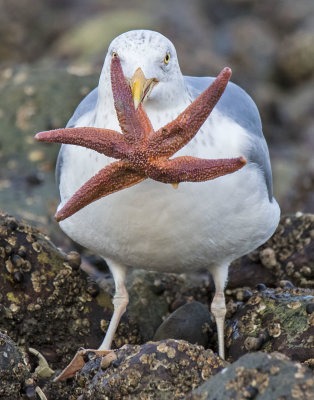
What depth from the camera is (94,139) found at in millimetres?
3947

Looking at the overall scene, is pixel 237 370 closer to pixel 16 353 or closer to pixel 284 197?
pixel 16 353

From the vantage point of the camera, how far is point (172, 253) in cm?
490

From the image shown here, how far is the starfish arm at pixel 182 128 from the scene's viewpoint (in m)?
3.91

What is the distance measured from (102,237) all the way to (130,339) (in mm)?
893

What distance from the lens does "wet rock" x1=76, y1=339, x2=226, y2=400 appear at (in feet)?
12.6

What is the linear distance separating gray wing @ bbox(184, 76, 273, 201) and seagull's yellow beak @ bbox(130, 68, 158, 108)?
51 centimetres

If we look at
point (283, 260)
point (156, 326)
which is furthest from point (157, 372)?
point (283, 260)

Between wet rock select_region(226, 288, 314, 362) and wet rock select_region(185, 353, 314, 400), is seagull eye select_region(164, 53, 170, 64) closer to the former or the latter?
wet rock select_region(226, 288, 314, 362)

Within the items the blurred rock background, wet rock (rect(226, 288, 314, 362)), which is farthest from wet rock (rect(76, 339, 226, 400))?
the blurred rock background

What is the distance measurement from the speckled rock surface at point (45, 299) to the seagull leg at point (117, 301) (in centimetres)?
13

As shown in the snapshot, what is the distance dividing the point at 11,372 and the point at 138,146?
4.28ft

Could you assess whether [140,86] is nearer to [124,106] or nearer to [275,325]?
[124,106]

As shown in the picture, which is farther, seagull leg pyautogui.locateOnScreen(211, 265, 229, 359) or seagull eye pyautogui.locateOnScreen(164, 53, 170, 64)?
seagull leg pyautogui.locateOnScreen(211, 265, 229, 359)

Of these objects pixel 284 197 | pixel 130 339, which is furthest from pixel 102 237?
pixel 284 197
